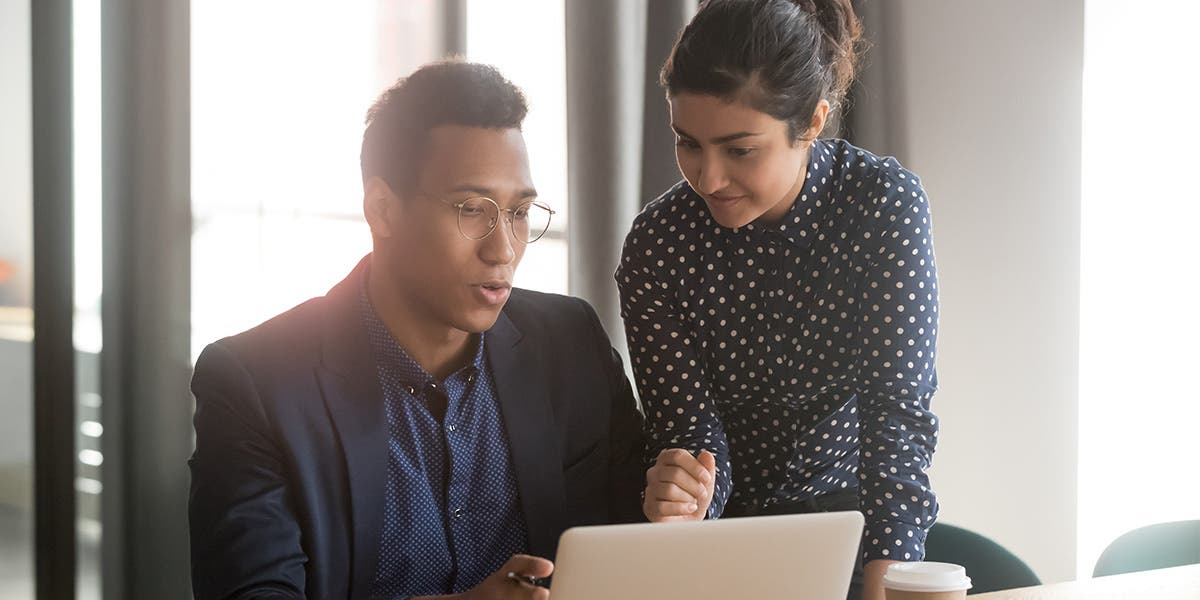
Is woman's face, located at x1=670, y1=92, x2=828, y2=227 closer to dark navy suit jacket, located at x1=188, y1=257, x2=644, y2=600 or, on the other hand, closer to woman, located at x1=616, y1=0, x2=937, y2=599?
woman, located at x1=616, y1=0, x2=937, y2=599

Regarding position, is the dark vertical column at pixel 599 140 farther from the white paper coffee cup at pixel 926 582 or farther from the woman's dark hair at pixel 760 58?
the white paper coffee cup at pixel 926 582

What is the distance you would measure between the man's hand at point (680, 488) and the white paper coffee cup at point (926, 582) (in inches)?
13.8

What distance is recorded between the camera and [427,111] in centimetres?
176

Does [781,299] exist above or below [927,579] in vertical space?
above

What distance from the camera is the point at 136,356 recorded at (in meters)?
2.37

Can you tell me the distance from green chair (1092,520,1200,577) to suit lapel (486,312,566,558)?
0.95 m

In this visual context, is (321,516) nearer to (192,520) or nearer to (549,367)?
(192,520)

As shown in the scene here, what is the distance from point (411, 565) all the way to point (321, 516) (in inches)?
6.2

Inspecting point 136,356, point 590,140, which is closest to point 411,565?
point 136,356

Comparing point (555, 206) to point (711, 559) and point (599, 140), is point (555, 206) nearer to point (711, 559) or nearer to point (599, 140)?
point (599, 140)

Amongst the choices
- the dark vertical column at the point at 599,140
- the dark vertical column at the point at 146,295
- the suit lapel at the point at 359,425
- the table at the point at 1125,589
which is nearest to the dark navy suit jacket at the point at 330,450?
the suit lapel at the point at 359,425

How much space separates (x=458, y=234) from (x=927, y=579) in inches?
33.1

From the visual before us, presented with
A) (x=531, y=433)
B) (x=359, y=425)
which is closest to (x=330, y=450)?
(x=359, y=425)

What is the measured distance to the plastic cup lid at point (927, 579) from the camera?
1.17 meters
